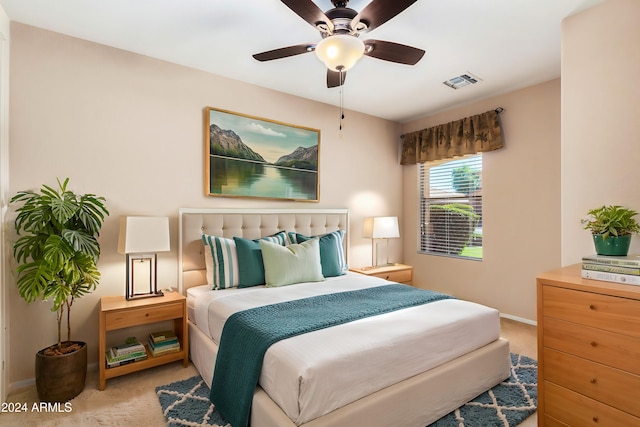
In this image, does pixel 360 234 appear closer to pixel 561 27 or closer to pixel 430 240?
pixel 430 240

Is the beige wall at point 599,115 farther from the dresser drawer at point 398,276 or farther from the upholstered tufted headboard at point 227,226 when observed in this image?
the upholstered tufted headboard at point 227,226

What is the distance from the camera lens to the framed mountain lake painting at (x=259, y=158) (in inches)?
127

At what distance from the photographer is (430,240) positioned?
456cm

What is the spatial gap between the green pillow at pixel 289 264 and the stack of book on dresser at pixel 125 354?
110cm

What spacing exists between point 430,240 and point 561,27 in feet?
9.34

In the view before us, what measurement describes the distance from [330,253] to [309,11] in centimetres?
217

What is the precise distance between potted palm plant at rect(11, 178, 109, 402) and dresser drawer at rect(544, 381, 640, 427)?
292 centimetres

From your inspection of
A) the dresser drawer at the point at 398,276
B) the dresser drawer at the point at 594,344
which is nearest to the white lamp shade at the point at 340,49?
the dresser drawer at the point at 594,344

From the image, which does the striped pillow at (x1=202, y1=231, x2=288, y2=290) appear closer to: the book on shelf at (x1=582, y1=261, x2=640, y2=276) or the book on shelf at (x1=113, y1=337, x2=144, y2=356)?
the book on shelf at (x1=113, y1=337, x2=144, y2=356)

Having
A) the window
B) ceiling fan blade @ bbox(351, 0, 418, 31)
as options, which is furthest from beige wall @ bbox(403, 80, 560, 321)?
ceiling fan blade @ bbox(351, 0, 418, 31)

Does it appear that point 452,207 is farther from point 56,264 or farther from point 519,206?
point 56,264

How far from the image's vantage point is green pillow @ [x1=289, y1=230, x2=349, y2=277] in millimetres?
3251

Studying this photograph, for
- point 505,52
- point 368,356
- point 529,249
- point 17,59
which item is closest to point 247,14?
point 17,59

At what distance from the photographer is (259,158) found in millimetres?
3504
